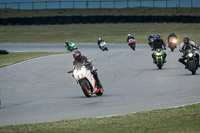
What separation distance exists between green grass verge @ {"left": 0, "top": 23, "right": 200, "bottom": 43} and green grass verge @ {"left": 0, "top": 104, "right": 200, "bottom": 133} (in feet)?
128

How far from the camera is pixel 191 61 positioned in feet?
63.6

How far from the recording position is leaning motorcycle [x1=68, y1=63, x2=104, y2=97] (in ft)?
43.1

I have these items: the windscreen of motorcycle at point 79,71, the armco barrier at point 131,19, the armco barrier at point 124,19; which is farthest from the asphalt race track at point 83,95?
the armco barrier at point 124,19

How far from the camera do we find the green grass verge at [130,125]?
841 cm

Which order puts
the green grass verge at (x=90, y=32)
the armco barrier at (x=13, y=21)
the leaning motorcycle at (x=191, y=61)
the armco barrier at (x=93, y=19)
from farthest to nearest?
the armco barrier at (x=13, y=21)
the armco barrier at (x=93, y=19)
the green grass verge at (x=90, y=32)
the leaning motorcycle at (x=191, y=61)

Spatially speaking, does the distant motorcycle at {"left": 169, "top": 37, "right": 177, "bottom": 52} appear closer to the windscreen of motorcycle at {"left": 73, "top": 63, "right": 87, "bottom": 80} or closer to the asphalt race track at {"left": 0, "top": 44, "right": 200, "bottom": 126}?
the asphalt race track at {"left": 0, "top": 44, "right": 200, "bottom": 126}

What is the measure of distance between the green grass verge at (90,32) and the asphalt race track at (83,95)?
2658 centimetres

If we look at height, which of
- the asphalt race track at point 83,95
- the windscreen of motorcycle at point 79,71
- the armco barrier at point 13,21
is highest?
the armco barrier at point 13,21

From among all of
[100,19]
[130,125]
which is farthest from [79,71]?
[100,19]

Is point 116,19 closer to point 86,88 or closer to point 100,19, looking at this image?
point 100,19

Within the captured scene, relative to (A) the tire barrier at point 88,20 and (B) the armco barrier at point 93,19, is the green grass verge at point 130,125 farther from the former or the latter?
(B) the armco barrier at point 93,19

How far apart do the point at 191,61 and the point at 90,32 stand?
131ft

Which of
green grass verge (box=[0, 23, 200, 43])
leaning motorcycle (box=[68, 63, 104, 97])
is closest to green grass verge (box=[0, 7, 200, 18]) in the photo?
green grass verge (box=[0, 23, 200, 43])

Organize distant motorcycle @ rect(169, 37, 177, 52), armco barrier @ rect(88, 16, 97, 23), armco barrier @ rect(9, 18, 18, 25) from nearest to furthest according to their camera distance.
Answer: distant motorcycle @ rect(169, 37, 177, 52)
armco barrier @ rect(88, 16, 97, 23)
armco barrier @ rect(9, 18, 18, 25)
